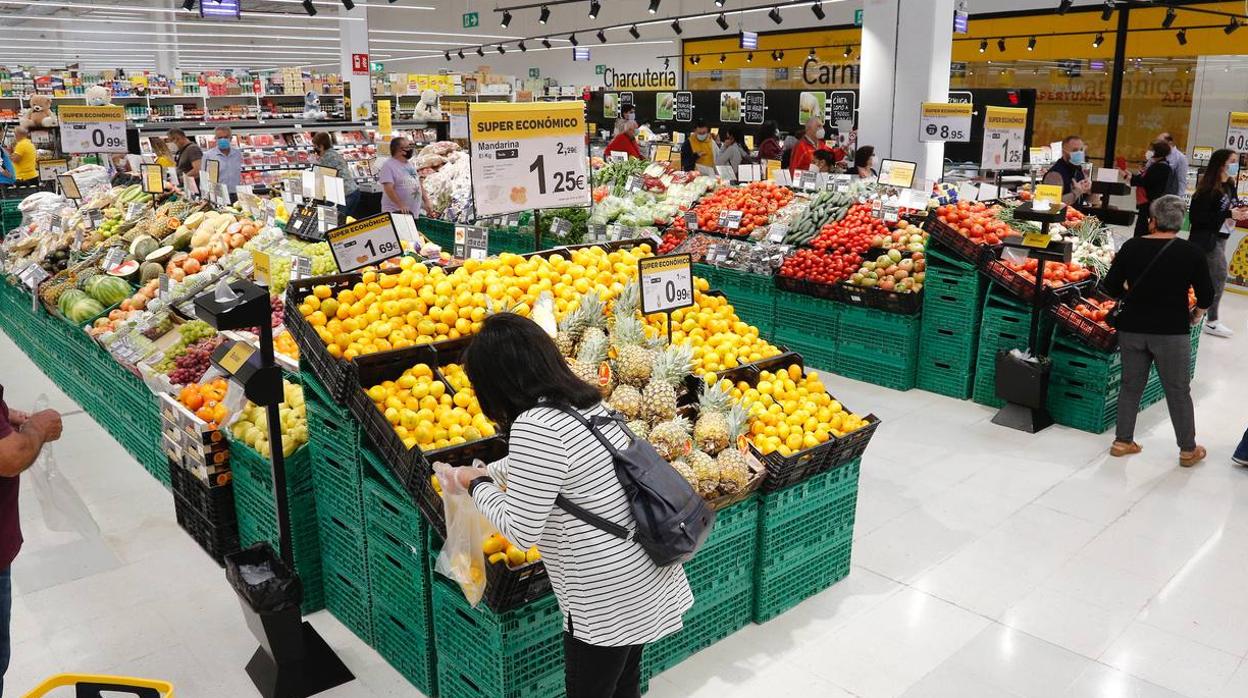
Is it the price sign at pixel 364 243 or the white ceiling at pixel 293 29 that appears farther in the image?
the white ceiling at pixel 293 29

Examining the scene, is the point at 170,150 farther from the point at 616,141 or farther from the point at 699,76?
the point at 699,76

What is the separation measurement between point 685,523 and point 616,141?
37.5 feet

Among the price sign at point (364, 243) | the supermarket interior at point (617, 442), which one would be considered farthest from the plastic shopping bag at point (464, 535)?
the price sign at point (364, 243)

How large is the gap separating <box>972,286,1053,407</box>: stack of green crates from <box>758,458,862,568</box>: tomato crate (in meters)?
2.51

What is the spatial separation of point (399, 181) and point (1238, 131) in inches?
343

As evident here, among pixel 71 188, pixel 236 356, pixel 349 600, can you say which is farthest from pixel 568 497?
pixel 71 188

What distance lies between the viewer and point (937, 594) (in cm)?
383

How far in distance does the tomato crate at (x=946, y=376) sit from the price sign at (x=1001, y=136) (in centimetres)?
273

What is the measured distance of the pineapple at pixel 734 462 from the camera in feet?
10.3

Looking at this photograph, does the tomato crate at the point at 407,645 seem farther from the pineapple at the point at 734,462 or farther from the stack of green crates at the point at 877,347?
the stack of green crates at the point at 877,347

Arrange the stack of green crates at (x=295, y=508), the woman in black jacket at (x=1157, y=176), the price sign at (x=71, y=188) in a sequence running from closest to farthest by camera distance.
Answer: the stack of green crates at (x=295, y=508) → the price sign at (x=71, y=188) → the woman in black jacket at (x=1157, y=176)

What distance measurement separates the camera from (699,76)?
81.5ft

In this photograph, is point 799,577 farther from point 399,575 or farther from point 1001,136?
point 1001,136

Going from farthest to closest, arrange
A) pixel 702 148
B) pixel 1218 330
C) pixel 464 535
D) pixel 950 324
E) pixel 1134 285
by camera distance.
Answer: pixel 702 148, pixel 1218 330, pixel 950 324, pixel 1134 285, pixel 464 535
